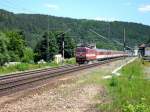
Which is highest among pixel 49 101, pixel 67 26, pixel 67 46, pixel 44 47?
pixel 67 26

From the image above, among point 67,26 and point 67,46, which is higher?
point 67,26

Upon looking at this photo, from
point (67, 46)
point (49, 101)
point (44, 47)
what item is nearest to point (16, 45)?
point (44, 47)

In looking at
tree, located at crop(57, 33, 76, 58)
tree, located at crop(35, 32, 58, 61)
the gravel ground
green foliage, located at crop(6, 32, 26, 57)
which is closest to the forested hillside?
tree, located at crop(57, 33, 76, 58)

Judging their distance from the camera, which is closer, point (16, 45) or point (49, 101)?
point (49, 101)

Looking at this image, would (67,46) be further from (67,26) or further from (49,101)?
(49,101)

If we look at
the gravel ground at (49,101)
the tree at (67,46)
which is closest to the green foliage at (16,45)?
the tree at (67,46)

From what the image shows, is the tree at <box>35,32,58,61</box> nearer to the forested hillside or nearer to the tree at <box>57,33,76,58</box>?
the tree at <box>57,33,76,58</box>

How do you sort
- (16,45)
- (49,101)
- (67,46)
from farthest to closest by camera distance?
(16,45)
(67,46)
(49,101)

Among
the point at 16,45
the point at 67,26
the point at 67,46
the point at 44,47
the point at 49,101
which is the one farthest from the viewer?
the point at 67,26

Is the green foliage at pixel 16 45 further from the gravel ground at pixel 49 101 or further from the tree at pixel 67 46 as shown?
the gravel ground at pixel 49 101

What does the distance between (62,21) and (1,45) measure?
90386 mm

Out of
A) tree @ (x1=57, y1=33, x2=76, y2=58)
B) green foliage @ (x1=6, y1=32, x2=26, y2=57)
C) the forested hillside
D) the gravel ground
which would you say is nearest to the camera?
the gravel ground

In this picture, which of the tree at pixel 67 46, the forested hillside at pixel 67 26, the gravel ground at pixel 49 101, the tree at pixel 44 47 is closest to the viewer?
the gravel ground at pixel 49 101

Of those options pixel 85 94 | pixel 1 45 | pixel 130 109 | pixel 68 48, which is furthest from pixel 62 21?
pixel 130 109
